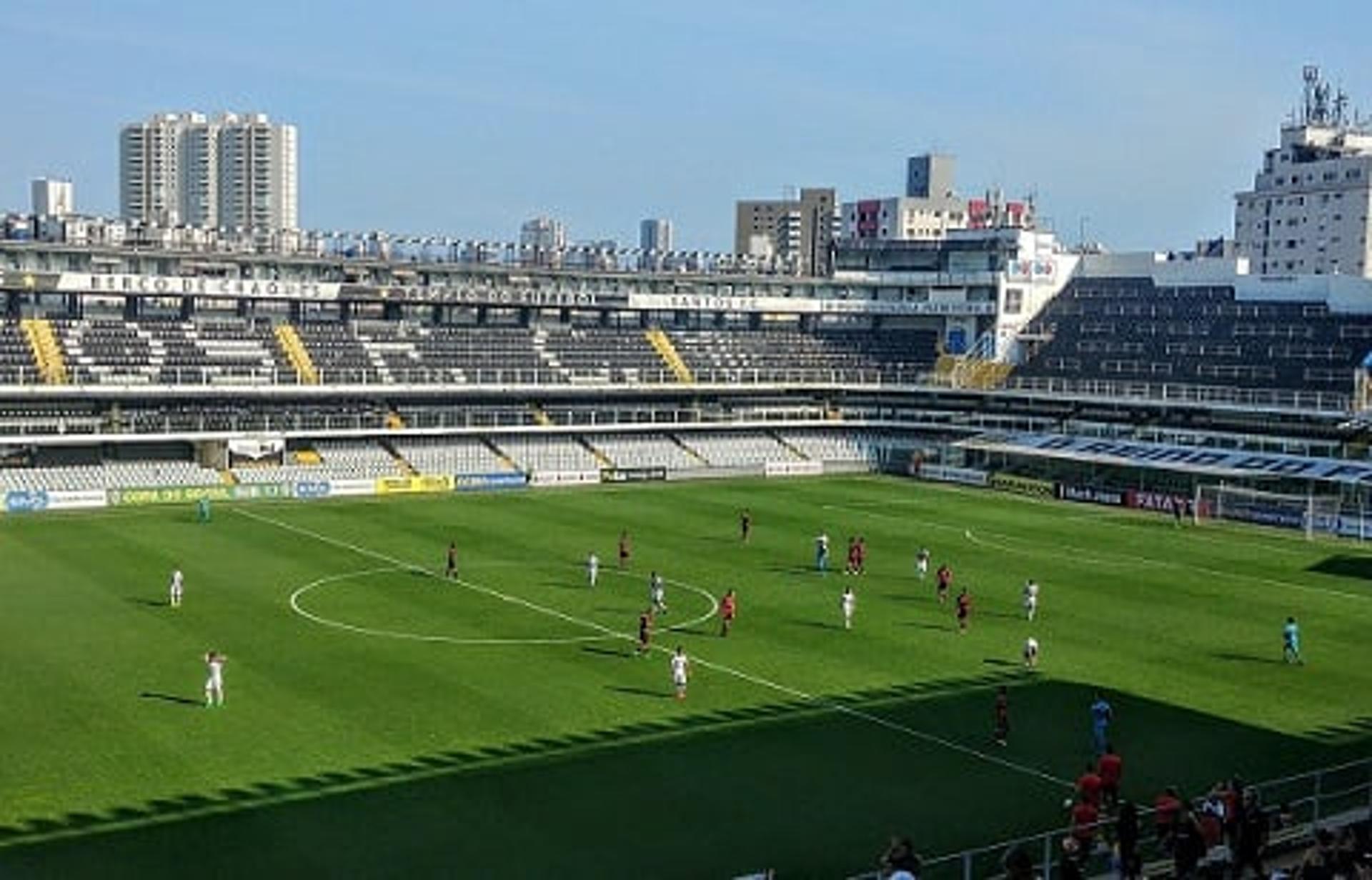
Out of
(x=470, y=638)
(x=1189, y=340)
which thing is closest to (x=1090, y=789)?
(x=470, y=638)

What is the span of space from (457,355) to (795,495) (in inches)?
803

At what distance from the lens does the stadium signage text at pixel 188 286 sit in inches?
2788

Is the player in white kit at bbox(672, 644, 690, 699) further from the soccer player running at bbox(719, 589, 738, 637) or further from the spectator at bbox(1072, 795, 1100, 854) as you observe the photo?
the spectator at bbox(1072, 795, 1100, 854)

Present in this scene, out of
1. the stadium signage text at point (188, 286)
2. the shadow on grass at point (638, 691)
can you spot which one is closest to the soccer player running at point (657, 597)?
the shadow on grass at point (638, 691)

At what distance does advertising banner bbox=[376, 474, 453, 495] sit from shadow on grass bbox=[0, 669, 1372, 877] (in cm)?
3894

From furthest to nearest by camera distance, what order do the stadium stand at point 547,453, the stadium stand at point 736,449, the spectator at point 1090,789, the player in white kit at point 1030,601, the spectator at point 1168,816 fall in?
the stadium stand at point 736,449
the stadium stand at point 547,453
the player in white kit at point 1030,601
the spectator at point 1090,789
the spectator at point 1168,816

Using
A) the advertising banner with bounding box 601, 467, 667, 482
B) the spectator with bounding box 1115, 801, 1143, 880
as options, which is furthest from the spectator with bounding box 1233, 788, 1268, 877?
the advertising banner with bounding box 601, 467, 667, 482

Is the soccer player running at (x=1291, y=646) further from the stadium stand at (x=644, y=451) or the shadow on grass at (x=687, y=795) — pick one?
the stadium stand at (x=644, y=451)

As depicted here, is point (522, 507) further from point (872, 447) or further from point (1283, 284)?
point (1283, 284)

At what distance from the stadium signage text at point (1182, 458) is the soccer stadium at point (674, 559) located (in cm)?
35

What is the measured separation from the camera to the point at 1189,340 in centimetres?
8231

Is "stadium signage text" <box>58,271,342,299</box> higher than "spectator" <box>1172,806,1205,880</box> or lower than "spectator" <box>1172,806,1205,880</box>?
higher

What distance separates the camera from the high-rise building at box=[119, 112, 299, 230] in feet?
637

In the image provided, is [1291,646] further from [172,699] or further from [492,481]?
[492,481]
